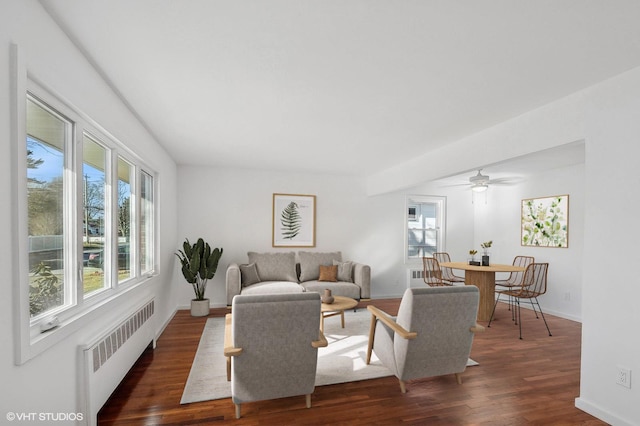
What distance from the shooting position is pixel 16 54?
4.49 ft

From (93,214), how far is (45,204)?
2.21 feet

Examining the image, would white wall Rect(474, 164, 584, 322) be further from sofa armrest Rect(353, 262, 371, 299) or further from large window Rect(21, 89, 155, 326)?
large window Rect(21, 89, 155, 326)

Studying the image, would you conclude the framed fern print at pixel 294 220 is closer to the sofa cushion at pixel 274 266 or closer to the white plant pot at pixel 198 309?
Answer: the sofa cushion at pixel 274 266

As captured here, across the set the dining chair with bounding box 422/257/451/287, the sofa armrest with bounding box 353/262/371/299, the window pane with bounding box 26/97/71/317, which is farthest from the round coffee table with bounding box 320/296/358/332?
the window pane with bounding box 26/97/71/317

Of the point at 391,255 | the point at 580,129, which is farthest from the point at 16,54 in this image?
the point at 391,255

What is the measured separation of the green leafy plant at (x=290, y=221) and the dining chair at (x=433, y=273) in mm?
2400

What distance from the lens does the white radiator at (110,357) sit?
77.2 inches

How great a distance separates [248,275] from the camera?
5.16 meters

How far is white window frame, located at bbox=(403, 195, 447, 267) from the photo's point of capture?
6645mm

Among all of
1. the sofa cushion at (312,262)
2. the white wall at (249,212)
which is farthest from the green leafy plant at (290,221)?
the sofa cushion at (312,262)

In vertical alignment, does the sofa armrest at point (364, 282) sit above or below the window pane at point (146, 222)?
below

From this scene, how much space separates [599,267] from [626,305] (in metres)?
0.29

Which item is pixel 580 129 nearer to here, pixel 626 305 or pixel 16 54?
pixel 626 305

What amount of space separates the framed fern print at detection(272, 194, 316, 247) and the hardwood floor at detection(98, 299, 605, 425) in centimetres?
283
